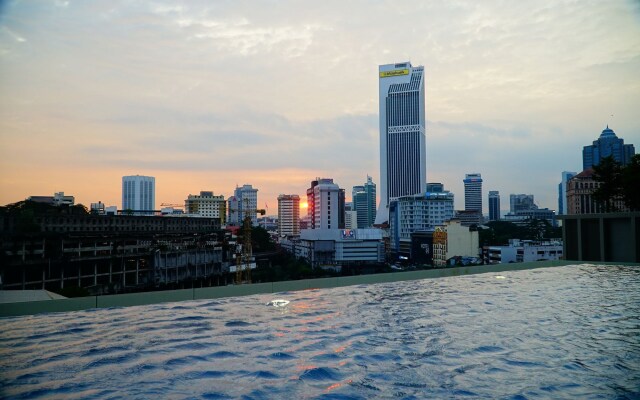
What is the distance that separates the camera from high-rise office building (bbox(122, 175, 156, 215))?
14100cm

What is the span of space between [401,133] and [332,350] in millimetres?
162198

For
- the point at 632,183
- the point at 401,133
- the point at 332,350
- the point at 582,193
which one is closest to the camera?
the point at 332,350

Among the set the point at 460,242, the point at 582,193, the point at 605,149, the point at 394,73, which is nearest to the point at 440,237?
the point at 460,242

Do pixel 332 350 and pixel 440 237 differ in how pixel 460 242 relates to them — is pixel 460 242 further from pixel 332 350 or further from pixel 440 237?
pixel 332 350

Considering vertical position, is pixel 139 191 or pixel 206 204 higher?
pixel 139 191

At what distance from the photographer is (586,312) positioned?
366 inches

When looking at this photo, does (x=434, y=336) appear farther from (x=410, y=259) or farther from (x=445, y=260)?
(x=410, y=259)

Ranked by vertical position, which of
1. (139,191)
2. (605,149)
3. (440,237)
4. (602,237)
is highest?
(605,149)

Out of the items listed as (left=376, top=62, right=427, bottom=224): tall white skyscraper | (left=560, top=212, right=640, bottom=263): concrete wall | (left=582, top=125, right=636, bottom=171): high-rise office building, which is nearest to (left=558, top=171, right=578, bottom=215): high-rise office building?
(left=582, top=125, right=636, bottom=171): high-rise office building

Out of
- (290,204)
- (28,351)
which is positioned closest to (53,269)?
(28,351)

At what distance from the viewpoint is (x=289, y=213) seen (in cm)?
16438

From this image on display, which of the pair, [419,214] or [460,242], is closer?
[460,242]

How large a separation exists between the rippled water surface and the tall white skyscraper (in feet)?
482

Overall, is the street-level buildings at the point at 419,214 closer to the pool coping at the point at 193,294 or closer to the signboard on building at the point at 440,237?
the signboard on building at the point at 440,237
